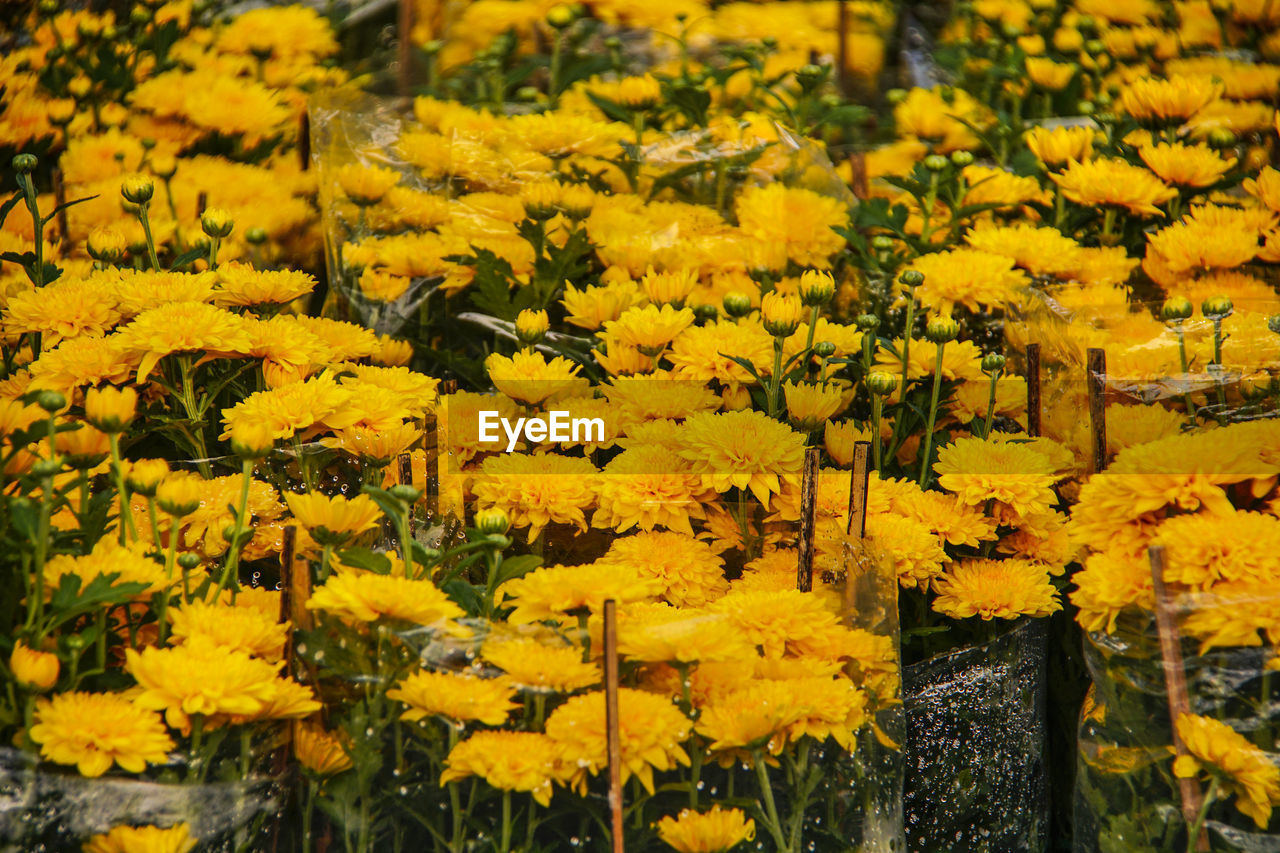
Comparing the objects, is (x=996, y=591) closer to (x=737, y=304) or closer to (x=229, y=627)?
(x=737, y=304)

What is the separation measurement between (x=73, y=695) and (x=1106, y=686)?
0.79 m

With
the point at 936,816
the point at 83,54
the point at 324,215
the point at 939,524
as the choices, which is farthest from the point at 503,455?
the point at 83,54

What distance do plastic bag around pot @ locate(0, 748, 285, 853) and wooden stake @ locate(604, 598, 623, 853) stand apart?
28 cm

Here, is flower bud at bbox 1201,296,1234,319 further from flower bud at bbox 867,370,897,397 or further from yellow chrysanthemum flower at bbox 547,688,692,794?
yellow chrysanthemum flower at bbox 547,688,692,794

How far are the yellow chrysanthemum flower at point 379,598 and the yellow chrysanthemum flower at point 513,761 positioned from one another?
10cm

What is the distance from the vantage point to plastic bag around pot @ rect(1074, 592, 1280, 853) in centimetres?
86

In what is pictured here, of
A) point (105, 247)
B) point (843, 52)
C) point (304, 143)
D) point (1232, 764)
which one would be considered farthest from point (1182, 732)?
point (843, 52)

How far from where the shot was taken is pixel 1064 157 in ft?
5.04

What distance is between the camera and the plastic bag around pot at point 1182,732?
86cm

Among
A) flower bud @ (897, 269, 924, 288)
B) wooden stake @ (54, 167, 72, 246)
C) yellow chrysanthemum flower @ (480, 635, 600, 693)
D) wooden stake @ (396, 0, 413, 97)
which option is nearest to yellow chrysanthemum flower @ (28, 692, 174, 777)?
yellow chrysanthemum flower @ (480, 635, 600, 693)

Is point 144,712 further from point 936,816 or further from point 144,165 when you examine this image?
point 144,165

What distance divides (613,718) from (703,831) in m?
0.11

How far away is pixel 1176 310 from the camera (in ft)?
4.00

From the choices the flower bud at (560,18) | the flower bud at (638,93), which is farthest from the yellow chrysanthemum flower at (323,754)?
the flower bud at (560,18)
